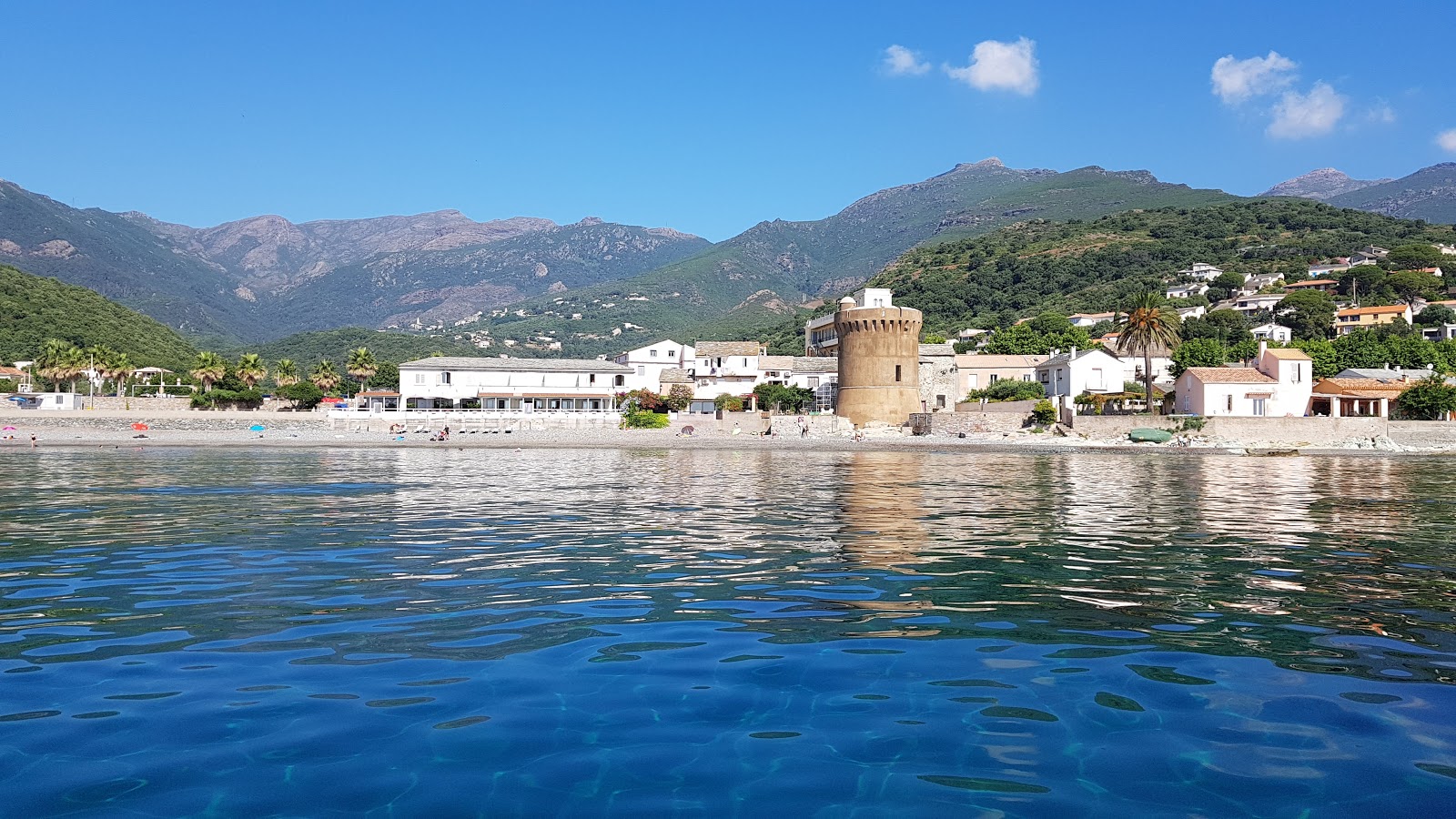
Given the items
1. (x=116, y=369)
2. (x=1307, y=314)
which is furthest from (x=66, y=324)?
(x=1307, y=314)

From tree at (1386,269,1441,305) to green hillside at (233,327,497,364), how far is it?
111 m

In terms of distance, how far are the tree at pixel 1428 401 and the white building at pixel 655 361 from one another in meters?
48.7

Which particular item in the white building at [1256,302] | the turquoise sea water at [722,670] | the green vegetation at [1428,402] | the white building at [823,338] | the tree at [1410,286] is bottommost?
the turquoise sea water at [722,670]

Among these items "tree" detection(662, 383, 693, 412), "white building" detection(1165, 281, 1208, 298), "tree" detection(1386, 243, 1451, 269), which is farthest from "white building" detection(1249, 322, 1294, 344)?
"tree" detection(662, 383, 693, 412)

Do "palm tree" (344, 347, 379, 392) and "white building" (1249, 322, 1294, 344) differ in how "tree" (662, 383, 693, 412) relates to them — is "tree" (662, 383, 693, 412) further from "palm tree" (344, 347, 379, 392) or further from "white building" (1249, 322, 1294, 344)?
"white building" (1249, 322, 1294, 344)

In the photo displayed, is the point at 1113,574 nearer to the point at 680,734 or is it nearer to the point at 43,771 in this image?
the point at 680,734

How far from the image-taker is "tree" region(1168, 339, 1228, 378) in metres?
75.2

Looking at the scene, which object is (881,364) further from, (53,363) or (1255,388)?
(53,363)

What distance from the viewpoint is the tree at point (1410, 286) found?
108 m

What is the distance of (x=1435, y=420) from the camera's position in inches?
2350

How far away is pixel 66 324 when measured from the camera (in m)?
95.2

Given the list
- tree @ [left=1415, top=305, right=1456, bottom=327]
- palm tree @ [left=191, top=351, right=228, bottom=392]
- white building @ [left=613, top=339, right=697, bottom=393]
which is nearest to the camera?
palm tree @ [left=191, top=351, right=228, bottom=392]

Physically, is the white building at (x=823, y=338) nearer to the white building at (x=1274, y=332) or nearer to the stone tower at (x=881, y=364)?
the stone tower at (x=881, y=364)

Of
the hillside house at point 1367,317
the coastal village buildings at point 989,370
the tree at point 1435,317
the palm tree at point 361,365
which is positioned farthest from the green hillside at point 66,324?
the tree at point 1435,317
